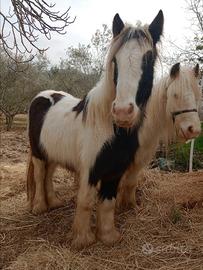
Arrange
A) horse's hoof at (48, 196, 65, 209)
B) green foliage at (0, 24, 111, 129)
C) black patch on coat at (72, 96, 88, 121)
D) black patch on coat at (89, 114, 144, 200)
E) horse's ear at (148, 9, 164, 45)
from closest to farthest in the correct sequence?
horse's ear at (148, 9, 164, 45) → black patch on coat at (89, 114, 144, 200) → black patch on coat at (72, 96, 88, 121) → horse's hoof at (48, 196, 65, 209) → green foliage at (0, 24, 111, 129)

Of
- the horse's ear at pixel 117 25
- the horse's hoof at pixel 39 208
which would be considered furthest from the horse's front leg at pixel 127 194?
the horse's ear at pixel 117 25

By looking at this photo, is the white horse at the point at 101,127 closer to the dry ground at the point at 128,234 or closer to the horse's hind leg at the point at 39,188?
the horse's hind leg at the point at 39,188

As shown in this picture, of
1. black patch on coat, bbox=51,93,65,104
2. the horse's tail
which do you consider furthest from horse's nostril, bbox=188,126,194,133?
the horse's tail

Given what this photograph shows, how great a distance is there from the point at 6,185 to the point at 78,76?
15.1 m

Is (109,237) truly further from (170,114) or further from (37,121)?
(37,121)

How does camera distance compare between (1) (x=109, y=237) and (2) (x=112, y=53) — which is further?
(1) (x=109, y=237)

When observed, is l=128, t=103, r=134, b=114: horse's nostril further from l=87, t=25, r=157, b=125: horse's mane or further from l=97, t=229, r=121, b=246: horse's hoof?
l=97, t=229, r=121, b=246: horse's hoof

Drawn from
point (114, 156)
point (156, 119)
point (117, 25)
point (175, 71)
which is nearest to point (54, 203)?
point (114, 156)

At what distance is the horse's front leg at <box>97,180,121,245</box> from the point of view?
10.9 ft

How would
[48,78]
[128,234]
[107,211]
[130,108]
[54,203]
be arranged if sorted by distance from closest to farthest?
[130,108] < [107,211] < [128,234] < [54,203] < [48,78]

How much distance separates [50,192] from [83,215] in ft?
4.07

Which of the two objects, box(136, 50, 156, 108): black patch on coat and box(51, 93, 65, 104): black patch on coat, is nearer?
box(136, 50, 156, 108): black patch on coat

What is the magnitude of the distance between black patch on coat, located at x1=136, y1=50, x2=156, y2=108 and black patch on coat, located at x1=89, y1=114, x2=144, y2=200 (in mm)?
399

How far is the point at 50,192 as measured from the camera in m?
4.36
